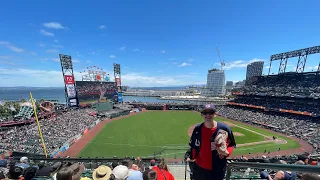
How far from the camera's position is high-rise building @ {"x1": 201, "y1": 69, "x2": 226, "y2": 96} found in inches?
6471

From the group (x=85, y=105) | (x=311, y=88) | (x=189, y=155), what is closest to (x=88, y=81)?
(x=85, y=105)

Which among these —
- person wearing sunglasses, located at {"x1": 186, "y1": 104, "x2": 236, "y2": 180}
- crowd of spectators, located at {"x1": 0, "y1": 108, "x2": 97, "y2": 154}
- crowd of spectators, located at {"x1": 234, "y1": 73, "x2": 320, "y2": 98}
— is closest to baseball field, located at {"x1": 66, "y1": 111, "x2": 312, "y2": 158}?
crowd of spectators, located at {"x1": 0, "y1": 108, "x2": 97, "y2": 154}

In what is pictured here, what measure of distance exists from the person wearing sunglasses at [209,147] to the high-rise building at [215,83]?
554ft

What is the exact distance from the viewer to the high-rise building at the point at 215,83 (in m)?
164

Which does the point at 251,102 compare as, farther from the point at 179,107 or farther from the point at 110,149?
the point at 110,149

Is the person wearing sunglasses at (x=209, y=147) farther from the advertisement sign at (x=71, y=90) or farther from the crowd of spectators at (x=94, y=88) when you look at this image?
the crowd of spectators at (x=94, y=88)

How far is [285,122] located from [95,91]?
193ft

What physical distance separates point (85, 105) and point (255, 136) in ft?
166

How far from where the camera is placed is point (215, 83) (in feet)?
553

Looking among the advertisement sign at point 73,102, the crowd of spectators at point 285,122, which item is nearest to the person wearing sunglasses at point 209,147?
the crowd of spectators at point 285,122

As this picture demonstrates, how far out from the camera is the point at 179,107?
63.1 meters

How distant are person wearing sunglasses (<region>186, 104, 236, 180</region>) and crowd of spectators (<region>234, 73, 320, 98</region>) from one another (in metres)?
51.1

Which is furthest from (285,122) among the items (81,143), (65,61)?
(65,61)

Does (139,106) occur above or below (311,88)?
below
